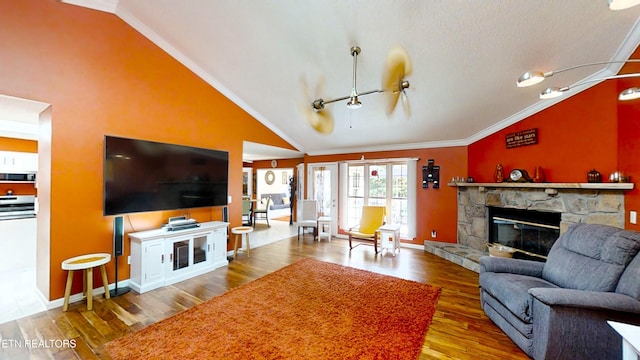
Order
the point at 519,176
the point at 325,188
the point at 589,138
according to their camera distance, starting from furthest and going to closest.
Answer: the point at 325,188, the point at 519,176, the point at 589,138

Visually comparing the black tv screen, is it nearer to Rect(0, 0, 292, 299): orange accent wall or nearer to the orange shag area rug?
Rect(0, 0, 292, 299): orange accent wall

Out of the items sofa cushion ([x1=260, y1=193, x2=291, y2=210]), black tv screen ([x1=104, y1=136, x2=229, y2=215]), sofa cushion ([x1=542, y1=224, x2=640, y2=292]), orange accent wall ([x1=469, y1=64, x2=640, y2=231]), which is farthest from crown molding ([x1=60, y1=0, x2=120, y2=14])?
sofa cushion ([x1=260, y1=193, x2=291, y2=210])

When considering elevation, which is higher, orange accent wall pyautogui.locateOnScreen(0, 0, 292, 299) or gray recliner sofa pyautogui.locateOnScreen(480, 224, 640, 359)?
orange accent wall pyautogui.locateOnScreen(0, 0, 292, 299)

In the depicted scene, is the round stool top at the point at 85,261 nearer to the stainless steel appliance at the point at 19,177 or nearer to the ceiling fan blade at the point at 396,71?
the stainless steel appliance at the point at 19,177

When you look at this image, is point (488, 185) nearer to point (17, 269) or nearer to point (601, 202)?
point (601, 202)

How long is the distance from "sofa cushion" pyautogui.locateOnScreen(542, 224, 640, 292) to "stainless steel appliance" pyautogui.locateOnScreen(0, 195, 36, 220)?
7098mm

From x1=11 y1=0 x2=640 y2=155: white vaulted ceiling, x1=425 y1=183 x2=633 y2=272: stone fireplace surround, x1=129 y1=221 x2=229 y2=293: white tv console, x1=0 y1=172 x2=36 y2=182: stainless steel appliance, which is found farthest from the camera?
x1=0 y1=172 x2=36 y2=182: stainless steel appliance

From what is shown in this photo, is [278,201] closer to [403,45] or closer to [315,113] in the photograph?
[315,113]

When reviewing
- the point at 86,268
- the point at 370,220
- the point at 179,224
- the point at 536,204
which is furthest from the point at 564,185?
the point at 86,268

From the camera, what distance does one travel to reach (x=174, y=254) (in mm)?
3635

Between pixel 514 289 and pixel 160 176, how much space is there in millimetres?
4434

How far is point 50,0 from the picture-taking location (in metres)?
2.82

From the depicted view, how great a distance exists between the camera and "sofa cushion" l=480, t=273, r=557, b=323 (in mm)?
2141

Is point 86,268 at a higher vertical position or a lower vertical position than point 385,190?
lower
